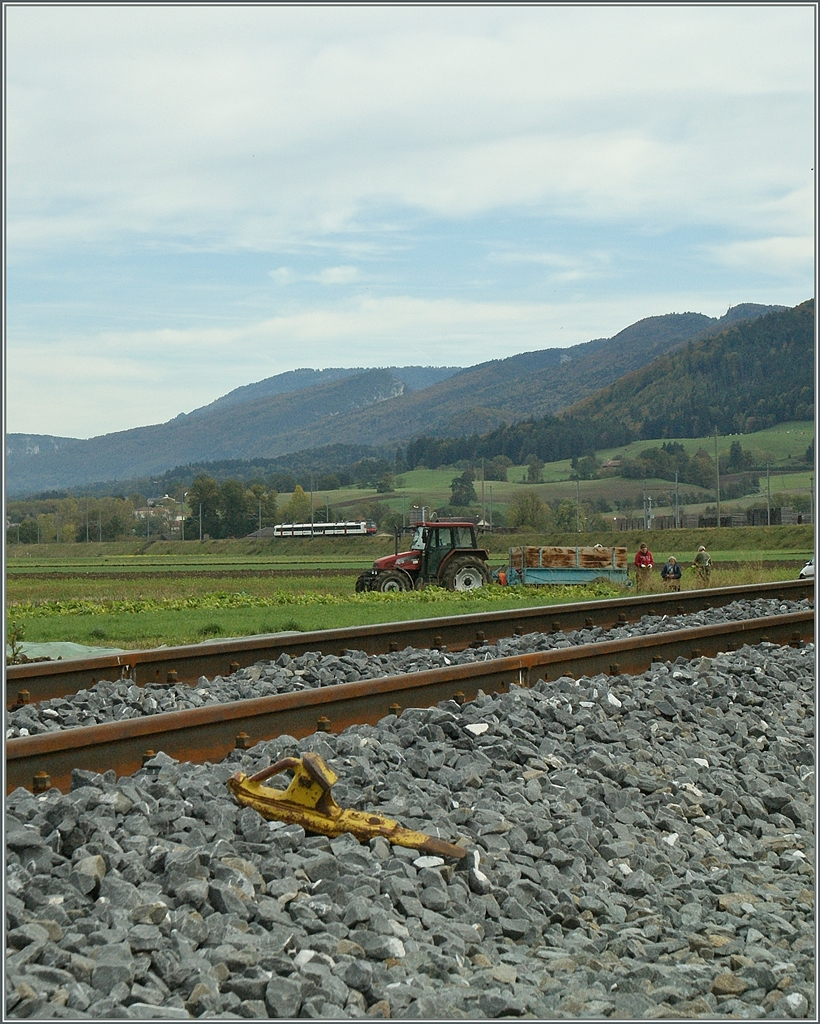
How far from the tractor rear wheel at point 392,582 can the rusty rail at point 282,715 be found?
624 inches

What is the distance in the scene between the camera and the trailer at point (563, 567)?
Answer: 2914cm

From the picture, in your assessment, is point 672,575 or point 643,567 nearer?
point 672,575

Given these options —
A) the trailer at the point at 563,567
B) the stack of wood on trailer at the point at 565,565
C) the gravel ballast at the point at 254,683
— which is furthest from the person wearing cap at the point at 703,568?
the gravel ballast at the point at 254,683

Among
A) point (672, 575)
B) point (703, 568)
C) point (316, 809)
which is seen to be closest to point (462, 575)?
point (672, 575)

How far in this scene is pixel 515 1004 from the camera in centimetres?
400

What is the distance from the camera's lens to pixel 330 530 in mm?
101938

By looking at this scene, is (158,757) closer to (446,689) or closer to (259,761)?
(259,761)

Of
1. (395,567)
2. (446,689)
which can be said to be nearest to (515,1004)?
(446,689)

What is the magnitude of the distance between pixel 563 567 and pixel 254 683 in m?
21.5

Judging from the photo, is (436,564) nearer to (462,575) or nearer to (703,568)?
(462,575)

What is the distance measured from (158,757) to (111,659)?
3.43 m

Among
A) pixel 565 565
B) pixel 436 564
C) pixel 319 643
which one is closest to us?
pixel 319 643

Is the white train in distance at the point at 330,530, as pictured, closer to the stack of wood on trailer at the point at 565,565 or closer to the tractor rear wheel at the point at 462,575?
the stack of wood on trailer at the point at 565,565

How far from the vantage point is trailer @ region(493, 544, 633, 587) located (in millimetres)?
29141
